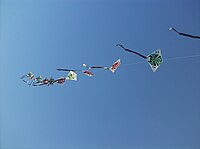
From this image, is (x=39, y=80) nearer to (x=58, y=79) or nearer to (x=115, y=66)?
(x=58, y=79)

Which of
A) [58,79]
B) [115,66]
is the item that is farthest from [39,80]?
[115,66]

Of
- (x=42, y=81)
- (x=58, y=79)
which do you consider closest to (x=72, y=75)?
(x=58, y=79)

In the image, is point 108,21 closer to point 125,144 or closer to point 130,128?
point 130,128

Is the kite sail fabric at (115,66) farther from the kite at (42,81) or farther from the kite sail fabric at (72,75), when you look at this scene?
the kite at (42,81)

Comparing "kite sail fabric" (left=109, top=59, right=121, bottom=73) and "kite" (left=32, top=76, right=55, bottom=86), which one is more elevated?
"kite sail fabric" (left=109, top=59, right=121, bottom=73)

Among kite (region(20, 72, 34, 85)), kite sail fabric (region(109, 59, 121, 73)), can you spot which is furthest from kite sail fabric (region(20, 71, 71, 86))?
kite sail fabric (region(109, 59, 121, 73))

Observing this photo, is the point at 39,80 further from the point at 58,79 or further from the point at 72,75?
the point at 72,75

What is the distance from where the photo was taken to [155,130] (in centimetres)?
161

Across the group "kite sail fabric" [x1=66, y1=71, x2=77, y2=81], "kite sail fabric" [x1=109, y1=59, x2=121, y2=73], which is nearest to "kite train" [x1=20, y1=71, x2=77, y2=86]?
"kite sail fabric" [x1=66, y1=71, x2=77, y2=81]

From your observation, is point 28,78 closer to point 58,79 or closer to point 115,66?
point 58,79

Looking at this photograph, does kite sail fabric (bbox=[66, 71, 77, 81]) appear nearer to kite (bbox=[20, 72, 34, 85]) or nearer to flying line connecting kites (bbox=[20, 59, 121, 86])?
flying line connecting kites (bbox=[20, 59, 121, 86])

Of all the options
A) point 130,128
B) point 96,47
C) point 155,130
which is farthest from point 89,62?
point 155,130

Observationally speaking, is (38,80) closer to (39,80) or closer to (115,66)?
(39,80)

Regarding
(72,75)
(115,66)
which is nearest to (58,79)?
(72,75)
